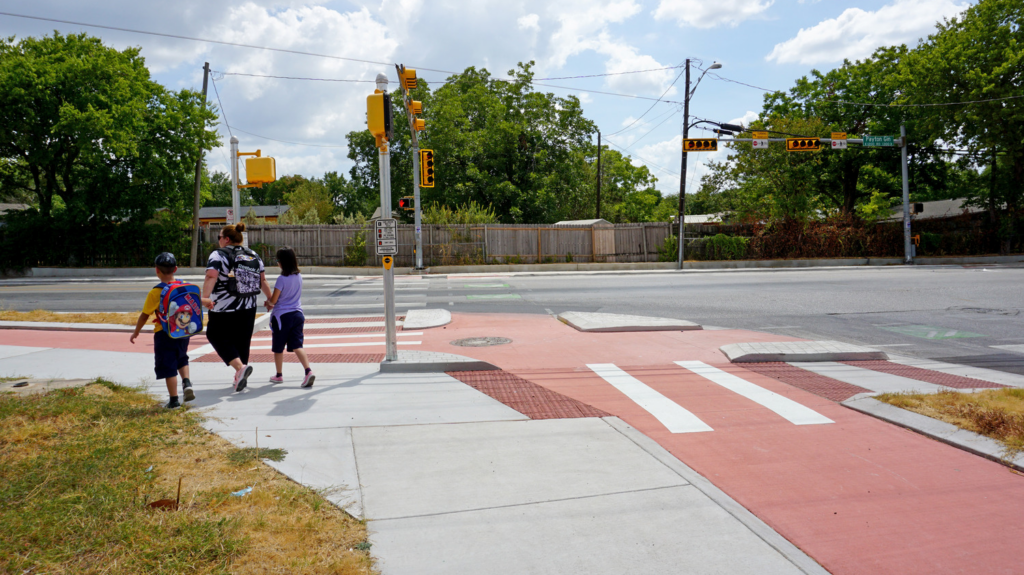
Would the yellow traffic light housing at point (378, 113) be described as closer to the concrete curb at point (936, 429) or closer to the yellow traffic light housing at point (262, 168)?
the concrete curb at point (936, 429)

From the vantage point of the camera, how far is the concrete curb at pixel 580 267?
29391 millimetres

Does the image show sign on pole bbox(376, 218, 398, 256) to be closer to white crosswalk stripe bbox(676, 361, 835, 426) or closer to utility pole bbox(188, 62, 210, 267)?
white crosswalk stripe bbox(676, 361, 835, 426)

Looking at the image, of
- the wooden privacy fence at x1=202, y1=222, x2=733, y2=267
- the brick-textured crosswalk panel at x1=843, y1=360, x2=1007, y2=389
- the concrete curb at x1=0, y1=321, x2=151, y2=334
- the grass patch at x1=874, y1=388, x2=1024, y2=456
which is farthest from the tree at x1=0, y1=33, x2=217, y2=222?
the grass patch at x1=874, y1=388, x2=1024, y2=456

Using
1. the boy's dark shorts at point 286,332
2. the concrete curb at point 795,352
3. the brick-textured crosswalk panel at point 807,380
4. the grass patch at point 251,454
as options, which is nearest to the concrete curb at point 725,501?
the brick-textured crosswalk panel at point 807,380

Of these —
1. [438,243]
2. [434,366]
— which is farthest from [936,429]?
[438,243]

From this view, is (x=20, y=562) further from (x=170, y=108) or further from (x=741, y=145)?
(x=741, y=145)

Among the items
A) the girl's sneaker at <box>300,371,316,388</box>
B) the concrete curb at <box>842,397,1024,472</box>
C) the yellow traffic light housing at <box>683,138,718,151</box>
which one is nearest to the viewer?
the concrete curb at <box>842,397,1024,472</box>

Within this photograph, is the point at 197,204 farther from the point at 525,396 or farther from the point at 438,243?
the point at 525,396

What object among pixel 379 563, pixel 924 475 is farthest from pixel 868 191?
pixel 379 563

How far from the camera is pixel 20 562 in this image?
2775 mm

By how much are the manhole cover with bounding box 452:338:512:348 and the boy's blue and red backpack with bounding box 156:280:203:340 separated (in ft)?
14.5

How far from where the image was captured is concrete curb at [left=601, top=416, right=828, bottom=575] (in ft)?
10.6

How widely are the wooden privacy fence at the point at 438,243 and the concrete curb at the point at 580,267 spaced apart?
1.70 metres

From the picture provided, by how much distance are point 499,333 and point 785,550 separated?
7755mm
